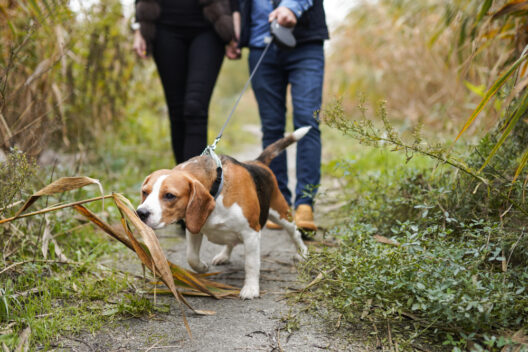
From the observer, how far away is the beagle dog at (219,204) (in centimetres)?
212

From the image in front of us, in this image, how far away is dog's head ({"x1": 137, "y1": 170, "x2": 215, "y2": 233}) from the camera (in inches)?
82.1

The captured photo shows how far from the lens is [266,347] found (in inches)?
72.9

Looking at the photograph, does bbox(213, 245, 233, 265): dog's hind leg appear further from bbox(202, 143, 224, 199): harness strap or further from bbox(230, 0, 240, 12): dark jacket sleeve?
bbox(230, 0, 240, 12): dark jacket sleeve

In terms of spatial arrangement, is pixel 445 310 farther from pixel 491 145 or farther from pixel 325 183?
pixel 325 183

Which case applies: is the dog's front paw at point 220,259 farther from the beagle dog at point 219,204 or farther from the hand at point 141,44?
the hand at point 141,44

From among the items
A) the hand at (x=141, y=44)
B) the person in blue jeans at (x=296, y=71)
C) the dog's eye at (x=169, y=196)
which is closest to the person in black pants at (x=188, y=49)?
the hand at (x=141, y=44)

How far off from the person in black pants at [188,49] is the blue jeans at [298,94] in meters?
0.38

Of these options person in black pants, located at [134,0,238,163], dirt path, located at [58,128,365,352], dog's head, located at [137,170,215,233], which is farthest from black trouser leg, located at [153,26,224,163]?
dirt path, located at [58,128,365,352]

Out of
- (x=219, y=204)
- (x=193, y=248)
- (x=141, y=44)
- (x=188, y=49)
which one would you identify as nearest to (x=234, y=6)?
(x=188, y=49)

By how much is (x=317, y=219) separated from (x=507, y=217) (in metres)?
1.77

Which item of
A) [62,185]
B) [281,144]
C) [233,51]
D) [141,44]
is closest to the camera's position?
[62,185]

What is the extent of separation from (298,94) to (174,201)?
5.11 feet

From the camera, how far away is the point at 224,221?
2373mm

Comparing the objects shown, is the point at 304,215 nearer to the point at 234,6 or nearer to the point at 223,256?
the point at 223,256
